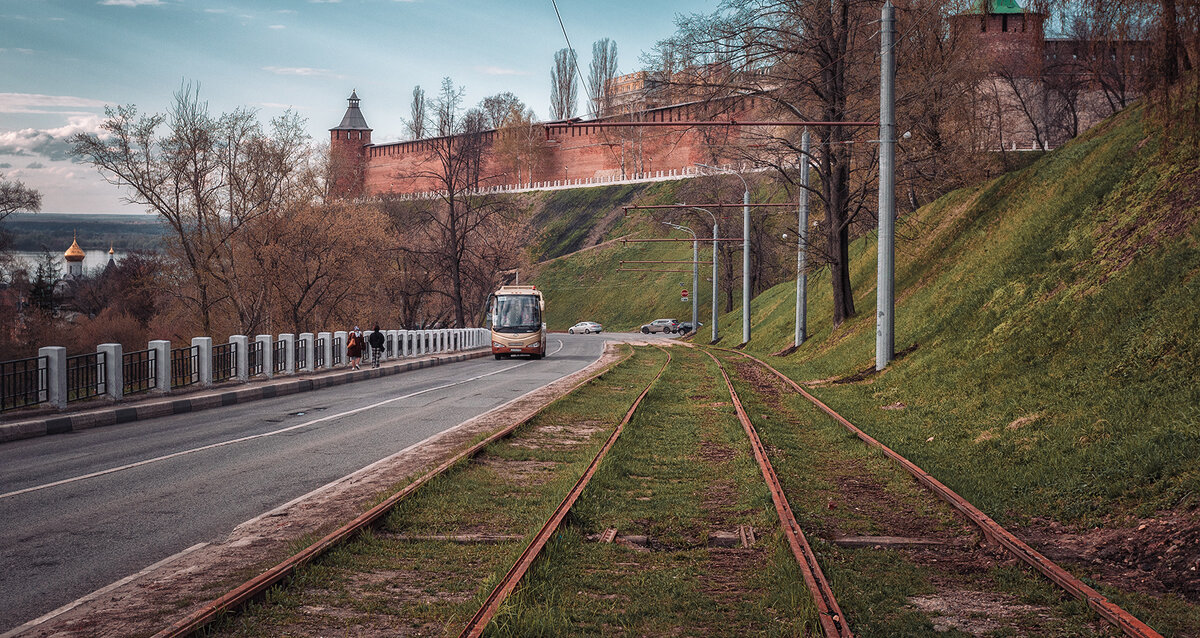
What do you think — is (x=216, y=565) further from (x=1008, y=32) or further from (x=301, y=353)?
(x=1008, y=32)

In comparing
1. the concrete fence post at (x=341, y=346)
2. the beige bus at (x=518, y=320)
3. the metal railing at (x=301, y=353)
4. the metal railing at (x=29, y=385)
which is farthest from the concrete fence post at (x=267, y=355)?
the beige bus at (x=518, y=320)

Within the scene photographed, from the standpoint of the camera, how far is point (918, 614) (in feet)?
16.9

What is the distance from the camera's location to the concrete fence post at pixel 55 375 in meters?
16.1

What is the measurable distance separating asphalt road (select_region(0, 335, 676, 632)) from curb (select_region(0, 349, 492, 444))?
401mm

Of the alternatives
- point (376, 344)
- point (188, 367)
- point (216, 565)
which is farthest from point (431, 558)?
point (376, 344)

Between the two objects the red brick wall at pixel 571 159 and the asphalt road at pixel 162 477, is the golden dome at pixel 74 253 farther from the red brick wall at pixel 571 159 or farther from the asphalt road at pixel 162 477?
the asphalt road at pixel 162 477

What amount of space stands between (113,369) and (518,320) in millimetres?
22315

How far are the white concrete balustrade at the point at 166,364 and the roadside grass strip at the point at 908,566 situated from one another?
1318cm

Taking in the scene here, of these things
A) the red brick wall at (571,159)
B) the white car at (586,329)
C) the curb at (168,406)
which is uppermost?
the red brick wall at (571,159)

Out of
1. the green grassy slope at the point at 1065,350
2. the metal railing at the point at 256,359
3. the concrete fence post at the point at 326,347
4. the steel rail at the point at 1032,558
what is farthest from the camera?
the concrete fence post at the point at 326,347

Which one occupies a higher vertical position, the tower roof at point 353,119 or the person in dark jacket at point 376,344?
the tower roof at point 353,119

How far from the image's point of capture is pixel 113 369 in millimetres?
17609

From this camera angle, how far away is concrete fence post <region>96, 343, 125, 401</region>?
17.4 metres

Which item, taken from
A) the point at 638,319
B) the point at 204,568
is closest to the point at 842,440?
the point at 204,568
